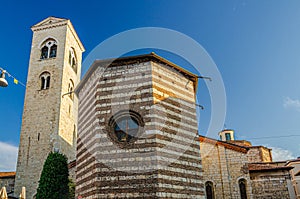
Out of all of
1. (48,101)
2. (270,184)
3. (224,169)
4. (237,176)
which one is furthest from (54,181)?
(270,184)

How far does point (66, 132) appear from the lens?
2175cm

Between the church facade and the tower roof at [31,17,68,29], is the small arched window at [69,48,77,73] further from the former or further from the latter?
the church facade

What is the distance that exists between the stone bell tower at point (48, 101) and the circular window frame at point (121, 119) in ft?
40.7

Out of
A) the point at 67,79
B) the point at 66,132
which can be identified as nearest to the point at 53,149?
the point at 66,132

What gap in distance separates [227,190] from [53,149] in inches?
489

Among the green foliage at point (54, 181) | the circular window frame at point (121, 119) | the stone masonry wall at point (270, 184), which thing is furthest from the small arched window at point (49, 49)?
the stone masonry wall at point (270, 184)

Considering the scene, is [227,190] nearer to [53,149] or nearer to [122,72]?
[122,72]

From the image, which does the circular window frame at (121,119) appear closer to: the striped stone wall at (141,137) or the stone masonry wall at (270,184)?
the striped stone wall at (141,137)

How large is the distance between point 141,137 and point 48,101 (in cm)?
1514

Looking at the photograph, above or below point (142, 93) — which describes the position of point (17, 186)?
below

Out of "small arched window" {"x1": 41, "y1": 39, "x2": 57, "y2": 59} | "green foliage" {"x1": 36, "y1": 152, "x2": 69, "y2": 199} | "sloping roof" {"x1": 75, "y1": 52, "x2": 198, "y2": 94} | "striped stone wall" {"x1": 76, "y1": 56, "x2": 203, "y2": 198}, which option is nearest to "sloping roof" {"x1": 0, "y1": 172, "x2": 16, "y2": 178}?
"green foliage" {"x1": 36, "y1": 152, "x2": 69, "y2": 199}

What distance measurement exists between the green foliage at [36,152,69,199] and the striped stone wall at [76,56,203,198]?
5669 mm

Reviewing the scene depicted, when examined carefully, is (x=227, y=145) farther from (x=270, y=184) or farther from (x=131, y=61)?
(x=131, y=61)

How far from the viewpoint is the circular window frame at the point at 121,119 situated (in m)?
8.65
